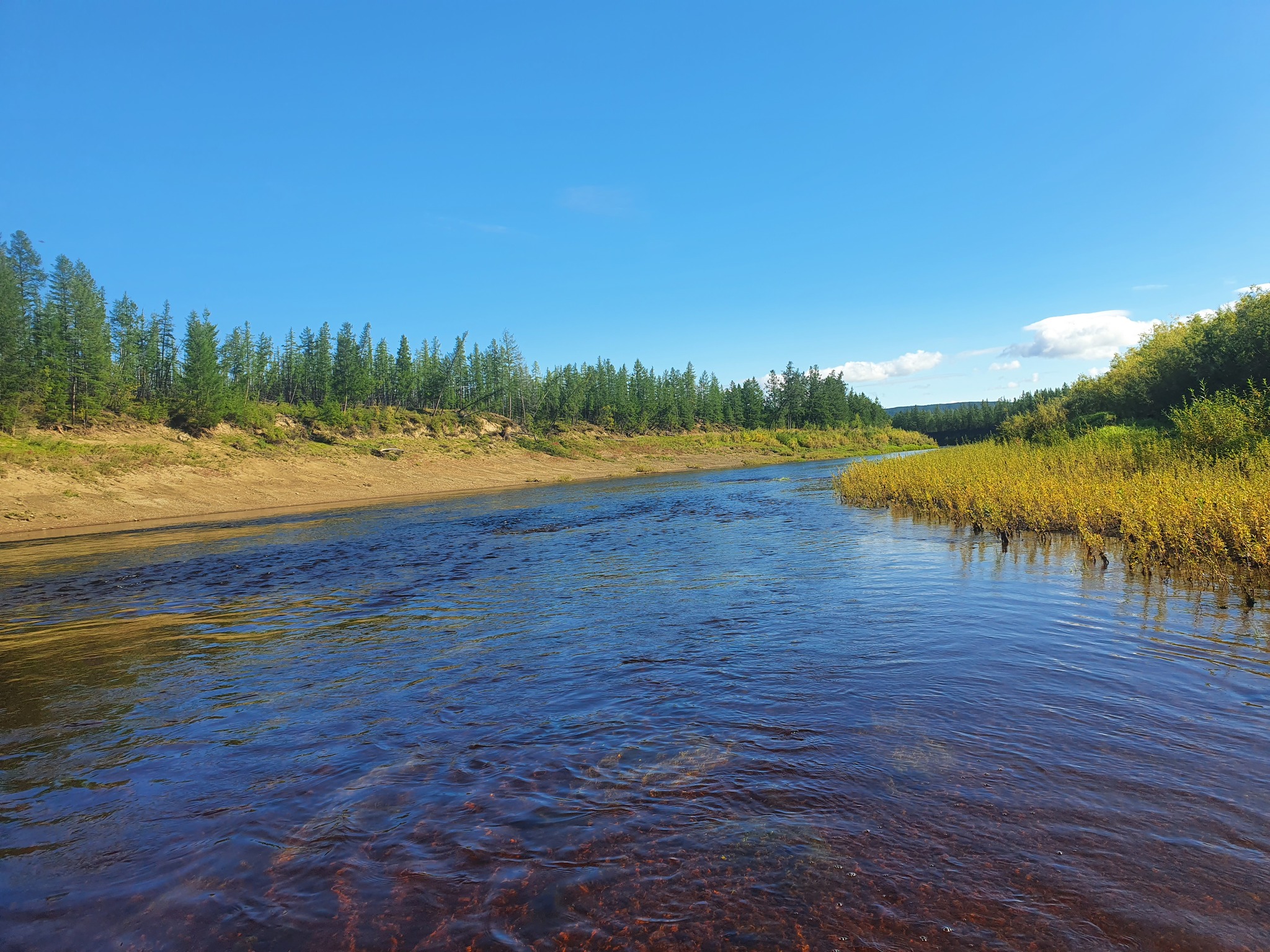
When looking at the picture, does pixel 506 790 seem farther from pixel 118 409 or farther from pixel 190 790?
pixel 118 409

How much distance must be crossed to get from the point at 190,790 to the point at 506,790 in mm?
3050

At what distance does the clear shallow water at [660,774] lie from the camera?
3.82 meters

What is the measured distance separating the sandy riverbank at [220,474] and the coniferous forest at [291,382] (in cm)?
575

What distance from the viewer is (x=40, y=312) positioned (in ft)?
202

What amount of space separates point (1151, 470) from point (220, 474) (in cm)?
5560

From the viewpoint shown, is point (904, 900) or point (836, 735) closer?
point (904, 900)

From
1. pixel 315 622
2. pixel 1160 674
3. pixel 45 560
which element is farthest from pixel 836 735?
pixel 45 560

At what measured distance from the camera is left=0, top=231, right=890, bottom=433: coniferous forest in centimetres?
5478

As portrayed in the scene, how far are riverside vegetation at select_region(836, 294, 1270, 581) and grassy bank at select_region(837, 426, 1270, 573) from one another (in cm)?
4

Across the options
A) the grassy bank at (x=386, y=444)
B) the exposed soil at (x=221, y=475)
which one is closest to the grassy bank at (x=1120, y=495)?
the exposed soil at (x=221, y=475)

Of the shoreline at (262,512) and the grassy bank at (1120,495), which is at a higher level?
the grassy bank at (1120,495)

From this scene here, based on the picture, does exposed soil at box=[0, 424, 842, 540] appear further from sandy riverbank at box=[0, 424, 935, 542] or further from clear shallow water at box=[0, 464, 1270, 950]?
clear shallow water at box=[0, 464, 1270, 950]

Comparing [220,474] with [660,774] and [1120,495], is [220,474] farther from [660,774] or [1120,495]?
[1120,495]

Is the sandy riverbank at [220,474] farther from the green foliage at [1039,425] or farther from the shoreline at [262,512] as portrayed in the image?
the green foliage at [1039,425]
